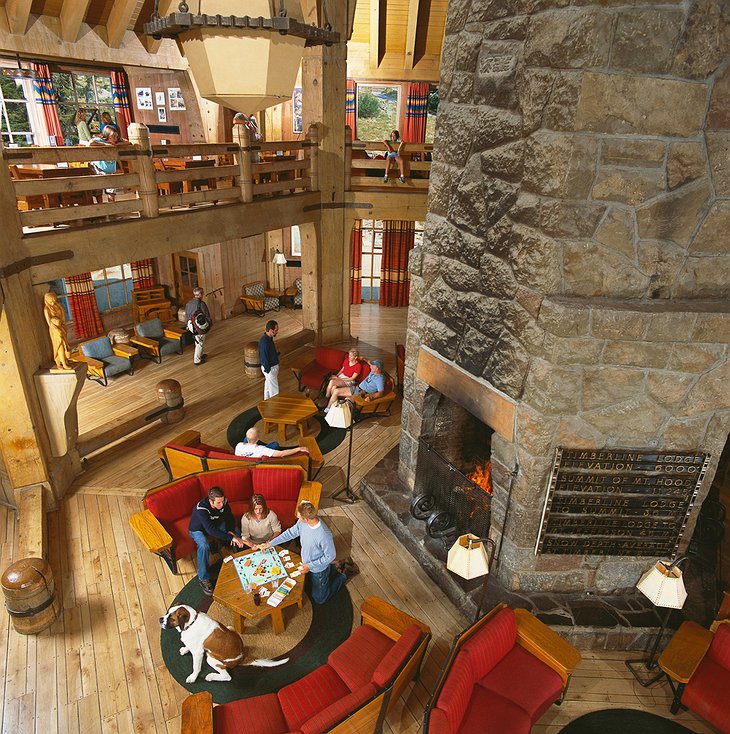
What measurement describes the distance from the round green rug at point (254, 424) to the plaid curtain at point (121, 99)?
7.78m

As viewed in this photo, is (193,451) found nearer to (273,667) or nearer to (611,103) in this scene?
(273,667)

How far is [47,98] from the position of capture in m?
11.5

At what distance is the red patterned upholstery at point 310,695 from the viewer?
430 centimetres

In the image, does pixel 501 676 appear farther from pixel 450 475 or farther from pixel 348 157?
pixel 348 157

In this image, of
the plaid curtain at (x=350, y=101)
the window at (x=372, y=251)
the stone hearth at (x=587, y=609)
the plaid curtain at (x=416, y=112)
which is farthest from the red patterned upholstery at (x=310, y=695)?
the plaid curtain at (x=416, y=112)

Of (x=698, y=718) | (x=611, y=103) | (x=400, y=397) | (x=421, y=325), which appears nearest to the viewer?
(x=611, y=103)

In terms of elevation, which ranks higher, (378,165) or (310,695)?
(378,165)

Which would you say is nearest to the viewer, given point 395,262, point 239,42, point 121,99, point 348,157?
point 239,42

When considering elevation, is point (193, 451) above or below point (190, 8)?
below

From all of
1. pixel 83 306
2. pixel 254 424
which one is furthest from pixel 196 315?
pixel 83 306

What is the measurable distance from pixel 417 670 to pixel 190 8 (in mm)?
5244

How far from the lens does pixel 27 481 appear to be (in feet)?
23.2

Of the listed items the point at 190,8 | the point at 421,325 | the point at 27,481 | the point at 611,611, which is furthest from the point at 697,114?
the point at 27,481

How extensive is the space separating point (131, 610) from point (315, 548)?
6.93 ft
